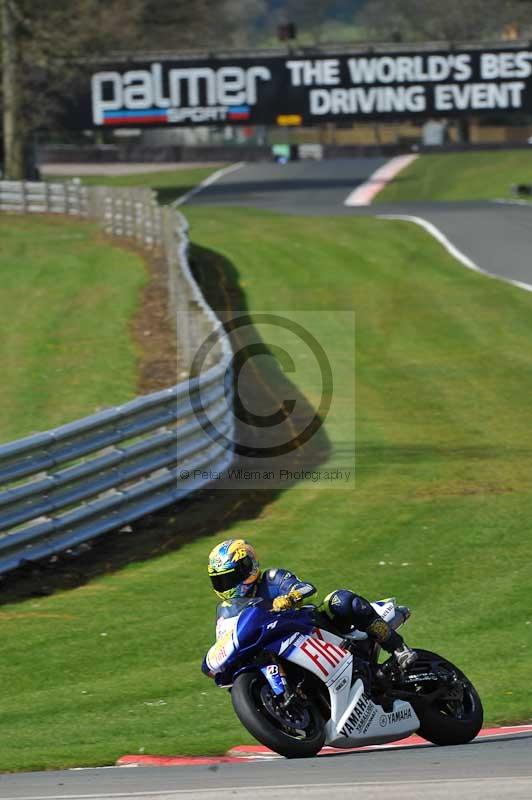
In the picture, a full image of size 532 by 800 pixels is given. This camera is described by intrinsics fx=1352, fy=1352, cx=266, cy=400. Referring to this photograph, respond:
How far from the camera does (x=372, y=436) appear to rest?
56.4 feet

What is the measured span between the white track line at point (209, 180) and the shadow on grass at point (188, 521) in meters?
36.7

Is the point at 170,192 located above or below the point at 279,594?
below

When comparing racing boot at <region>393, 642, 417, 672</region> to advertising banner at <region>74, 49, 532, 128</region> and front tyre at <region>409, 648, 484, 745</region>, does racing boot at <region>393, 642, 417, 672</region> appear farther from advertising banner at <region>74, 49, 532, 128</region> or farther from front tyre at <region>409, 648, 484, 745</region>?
advertising banner at <region>74, 49, 532, 128</region>

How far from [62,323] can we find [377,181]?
40018 mm

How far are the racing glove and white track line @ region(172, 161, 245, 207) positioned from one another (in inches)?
1874

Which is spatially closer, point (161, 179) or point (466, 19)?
point (161, 179)

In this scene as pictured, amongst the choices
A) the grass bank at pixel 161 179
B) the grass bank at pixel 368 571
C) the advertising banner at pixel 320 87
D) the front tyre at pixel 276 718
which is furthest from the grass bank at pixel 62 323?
the grass bank at pixel 161 179

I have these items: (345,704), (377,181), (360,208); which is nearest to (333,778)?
(345,704)

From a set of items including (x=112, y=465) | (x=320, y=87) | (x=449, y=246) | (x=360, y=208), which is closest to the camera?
(x=112, y=465)

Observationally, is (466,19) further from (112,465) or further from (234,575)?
(234,575)

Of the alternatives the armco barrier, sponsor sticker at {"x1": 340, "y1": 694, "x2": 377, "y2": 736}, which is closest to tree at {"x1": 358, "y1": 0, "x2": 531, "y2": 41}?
the armco barrier

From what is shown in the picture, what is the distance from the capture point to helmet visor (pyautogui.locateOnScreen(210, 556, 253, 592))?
773 centimetres

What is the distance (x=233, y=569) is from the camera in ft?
25.3

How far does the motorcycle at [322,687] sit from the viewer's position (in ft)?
24.6
